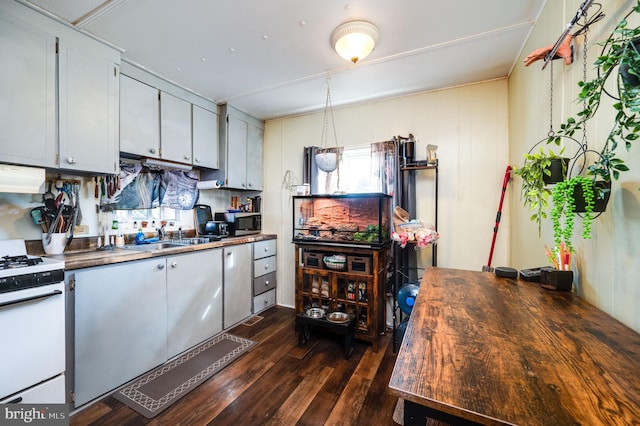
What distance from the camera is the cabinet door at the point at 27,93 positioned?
1.57 metres

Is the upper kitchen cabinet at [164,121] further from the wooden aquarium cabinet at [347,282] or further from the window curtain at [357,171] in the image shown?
the wooden aquarium cabinet at [347,282]

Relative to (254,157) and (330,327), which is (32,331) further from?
(254,157)

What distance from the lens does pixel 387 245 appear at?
2.67m

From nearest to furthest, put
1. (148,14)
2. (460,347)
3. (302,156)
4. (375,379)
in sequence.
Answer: (460,347) < (148,14) < (375,379) < (302,156)

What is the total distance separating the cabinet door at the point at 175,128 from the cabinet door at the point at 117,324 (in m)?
1.11

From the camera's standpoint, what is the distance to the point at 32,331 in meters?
1.39

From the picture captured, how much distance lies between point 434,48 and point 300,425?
9.28 feet

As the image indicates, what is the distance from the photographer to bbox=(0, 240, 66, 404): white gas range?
4.29 ft

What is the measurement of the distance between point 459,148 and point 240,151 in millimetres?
2529

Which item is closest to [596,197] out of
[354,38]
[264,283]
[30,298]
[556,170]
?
[556,170]

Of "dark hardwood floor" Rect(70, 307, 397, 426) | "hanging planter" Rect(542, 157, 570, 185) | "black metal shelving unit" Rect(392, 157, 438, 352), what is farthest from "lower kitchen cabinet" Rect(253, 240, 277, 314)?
"hanging planter" Rect(542, 157, 570, 185)

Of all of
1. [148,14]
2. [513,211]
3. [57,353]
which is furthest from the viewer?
[513,211]

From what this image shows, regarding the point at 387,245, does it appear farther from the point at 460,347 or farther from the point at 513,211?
the point at 460,347

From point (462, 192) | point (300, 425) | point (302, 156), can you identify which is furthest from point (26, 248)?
point (462, 192)
